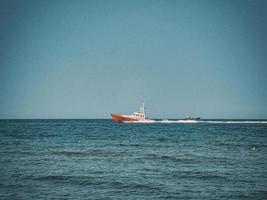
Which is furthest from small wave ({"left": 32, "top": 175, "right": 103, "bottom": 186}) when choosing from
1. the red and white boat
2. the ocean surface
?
the red and white boat

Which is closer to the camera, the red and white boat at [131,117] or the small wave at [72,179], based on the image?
the small wave at [72,179]

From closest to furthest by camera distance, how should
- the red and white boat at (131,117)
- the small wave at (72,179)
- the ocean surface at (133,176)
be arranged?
the ocean surface at (133,176) < the small wave at (72,179) < the red and white boat at (131,117)

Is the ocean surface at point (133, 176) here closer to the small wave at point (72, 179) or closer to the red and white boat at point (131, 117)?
the small wave at point (72, 179)

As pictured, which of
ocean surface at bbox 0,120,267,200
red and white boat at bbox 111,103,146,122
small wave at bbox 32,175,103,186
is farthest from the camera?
red and white boat at bbox 111,103,146,122

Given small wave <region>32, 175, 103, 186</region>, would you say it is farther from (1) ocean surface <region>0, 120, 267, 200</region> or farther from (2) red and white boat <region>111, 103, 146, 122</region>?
(2) red and white boat <region>111, 103, 146, 122</region>

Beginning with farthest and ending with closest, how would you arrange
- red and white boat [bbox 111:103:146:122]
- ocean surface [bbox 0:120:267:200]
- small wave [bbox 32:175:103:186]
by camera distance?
1. red and white boat [bbox 111:103:146:122]
2. small wave [bbox 32:175:103:186]
3. ocean surface [bbox 0:120:267:200]

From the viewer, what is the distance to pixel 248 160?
1164 inches

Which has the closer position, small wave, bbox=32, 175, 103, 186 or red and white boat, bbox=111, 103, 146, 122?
small wave, bbox=32, 175, 103, 186

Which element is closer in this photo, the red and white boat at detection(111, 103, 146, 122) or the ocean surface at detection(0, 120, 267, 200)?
the ocean surface at detection(0, 120, 267, 200)

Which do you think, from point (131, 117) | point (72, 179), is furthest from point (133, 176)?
point (131, 117)

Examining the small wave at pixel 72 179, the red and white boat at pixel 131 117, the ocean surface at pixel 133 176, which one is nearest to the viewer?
the ocean surface at pixel 133 176

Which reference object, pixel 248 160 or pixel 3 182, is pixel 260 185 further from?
pixel 3 182

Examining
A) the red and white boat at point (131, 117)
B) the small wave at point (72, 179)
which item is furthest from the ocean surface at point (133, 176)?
the red and white boat at point (131, 117)

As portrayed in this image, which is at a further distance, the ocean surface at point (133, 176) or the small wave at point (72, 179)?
the small wave at point (72, 179)
